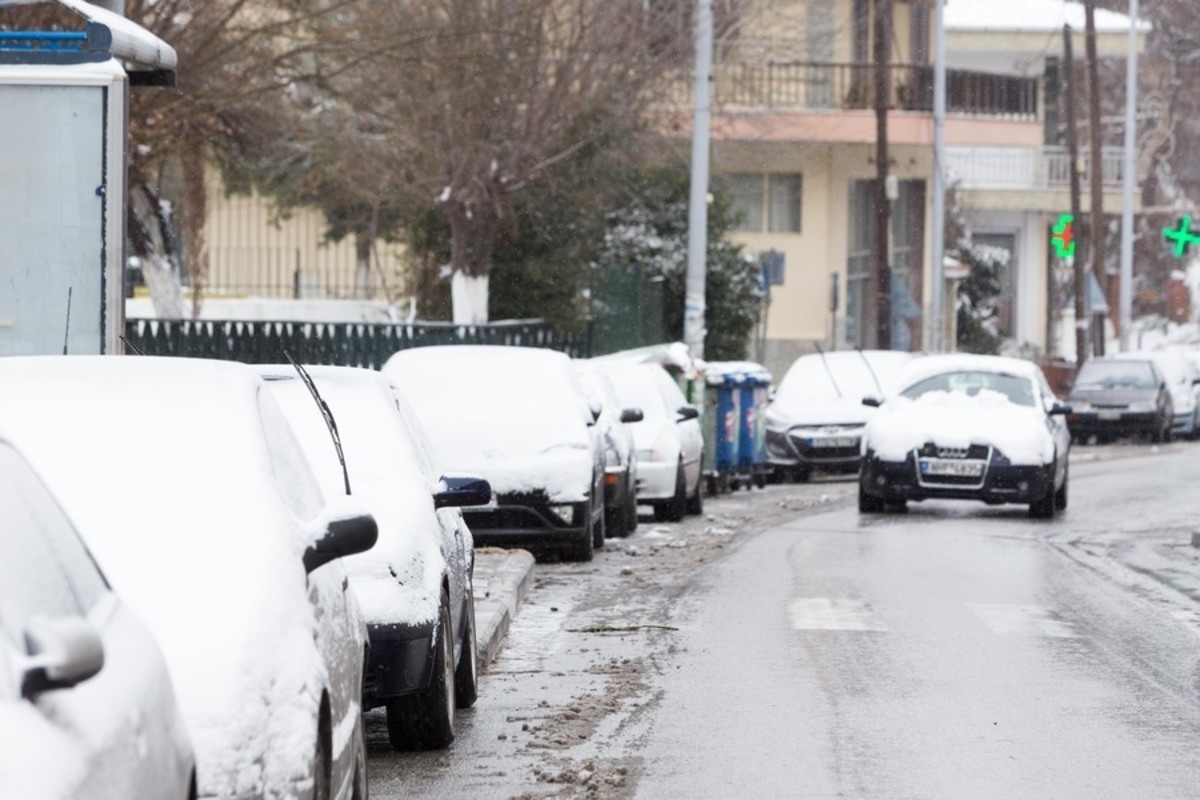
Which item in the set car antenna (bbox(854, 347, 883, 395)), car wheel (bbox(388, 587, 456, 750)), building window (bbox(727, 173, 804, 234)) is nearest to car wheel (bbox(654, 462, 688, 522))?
car antenna (bbox(854, 347, 883, 395))

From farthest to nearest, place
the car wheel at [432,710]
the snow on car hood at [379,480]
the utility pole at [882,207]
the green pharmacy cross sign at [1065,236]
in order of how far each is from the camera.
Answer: the green pharmacy cross sign at [1065,236] < the utility pole at [882,207] < the car wheel at [432,710] < the snow on car hood at [379,480]

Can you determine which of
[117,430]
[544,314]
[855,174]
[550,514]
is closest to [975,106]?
[855,174]

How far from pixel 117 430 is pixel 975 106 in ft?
155

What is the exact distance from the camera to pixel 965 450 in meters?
23.2

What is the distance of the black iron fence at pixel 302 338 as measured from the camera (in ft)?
69.1

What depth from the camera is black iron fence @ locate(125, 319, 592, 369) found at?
69.1 feet

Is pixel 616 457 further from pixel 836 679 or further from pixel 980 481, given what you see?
pixel 836 679

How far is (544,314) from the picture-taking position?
122 ft

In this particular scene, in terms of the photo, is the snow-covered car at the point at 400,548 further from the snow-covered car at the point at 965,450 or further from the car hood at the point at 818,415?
the car hood at the point at 818,415

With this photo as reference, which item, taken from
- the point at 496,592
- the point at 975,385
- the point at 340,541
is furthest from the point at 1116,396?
the point at 340,541

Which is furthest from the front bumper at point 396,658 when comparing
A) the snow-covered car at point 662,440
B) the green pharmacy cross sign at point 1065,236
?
the green pharmacy cross sign at point 1065,236

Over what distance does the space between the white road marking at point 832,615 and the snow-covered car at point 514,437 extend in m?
2.74

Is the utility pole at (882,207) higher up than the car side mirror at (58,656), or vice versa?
the utility pole at (882,207)

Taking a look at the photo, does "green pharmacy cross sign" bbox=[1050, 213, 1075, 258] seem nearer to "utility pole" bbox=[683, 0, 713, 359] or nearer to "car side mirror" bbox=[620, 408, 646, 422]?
"utility pole" bbox=[683, 0, 713, 359]
